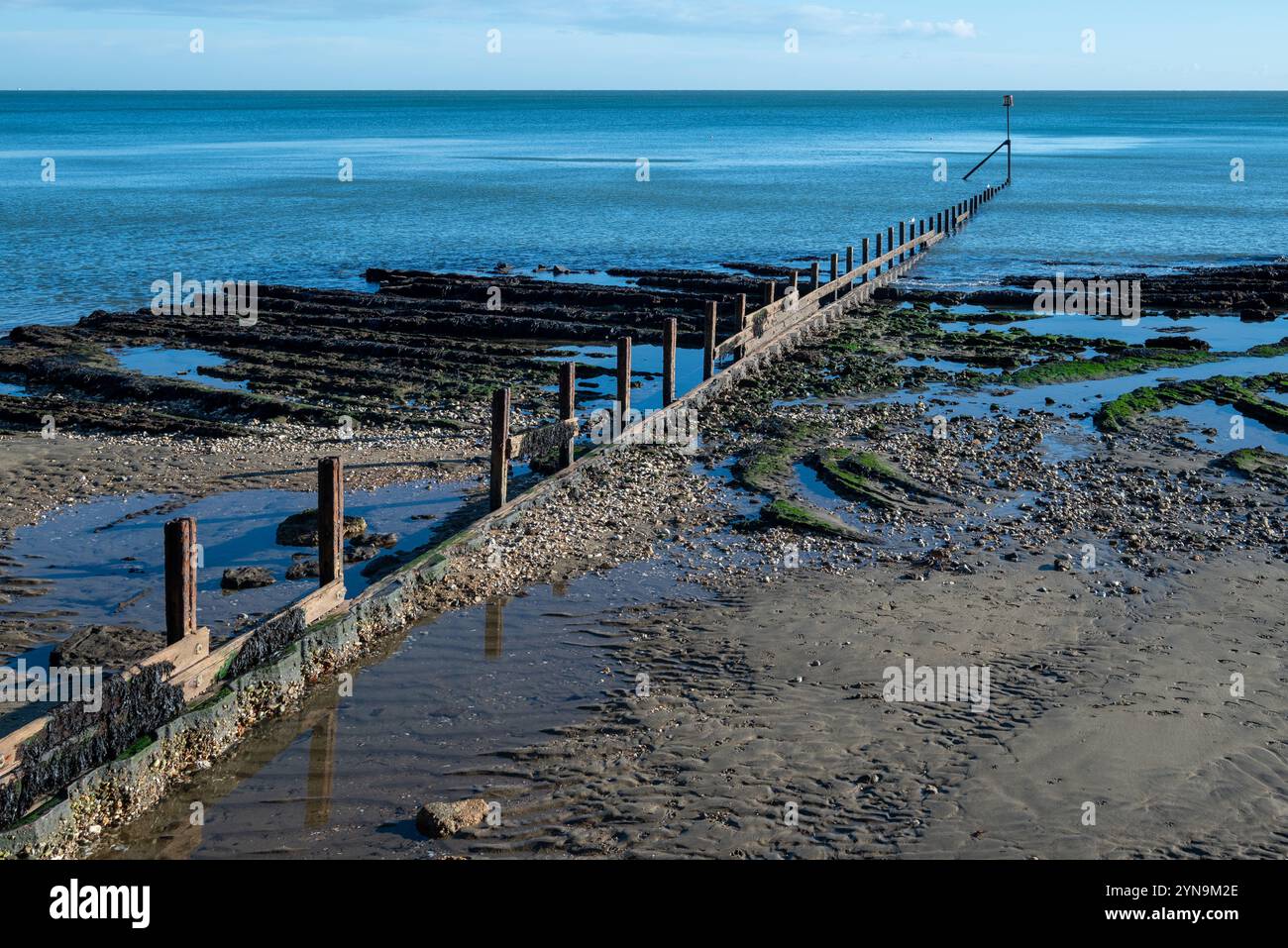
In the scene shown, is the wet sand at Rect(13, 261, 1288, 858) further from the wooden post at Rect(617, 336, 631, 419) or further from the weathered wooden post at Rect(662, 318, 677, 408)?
the weathered wooden post at Rect(662, 318, 677, 408)

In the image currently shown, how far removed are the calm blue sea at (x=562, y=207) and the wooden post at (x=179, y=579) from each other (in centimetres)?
2322

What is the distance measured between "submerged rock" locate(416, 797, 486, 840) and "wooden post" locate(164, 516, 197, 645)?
2.55 metres

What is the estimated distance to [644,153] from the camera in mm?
116938

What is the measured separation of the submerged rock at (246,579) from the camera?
13.0 metres

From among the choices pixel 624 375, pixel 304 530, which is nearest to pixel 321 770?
pixel 304 530

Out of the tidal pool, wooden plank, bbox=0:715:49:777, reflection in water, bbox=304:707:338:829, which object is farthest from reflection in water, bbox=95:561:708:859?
the tidal pool

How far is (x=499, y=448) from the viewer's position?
1474cm

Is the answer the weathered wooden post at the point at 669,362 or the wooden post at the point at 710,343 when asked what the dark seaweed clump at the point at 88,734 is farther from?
the wooden post at the point at 710,343

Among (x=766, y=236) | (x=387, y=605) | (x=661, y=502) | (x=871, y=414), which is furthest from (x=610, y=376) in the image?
(x=766, y=236)

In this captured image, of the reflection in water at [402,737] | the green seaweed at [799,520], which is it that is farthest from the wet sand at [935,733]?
the green seaweed at [799,520]

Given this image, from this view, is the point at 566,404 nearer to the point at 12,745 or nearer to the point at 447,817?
the point at 447,817

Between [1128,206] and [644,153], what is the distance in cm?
6228

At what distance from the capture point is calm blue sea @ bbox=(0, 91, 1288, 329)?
41.4 metres

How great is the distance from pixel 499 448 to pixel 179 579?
5.57 m
